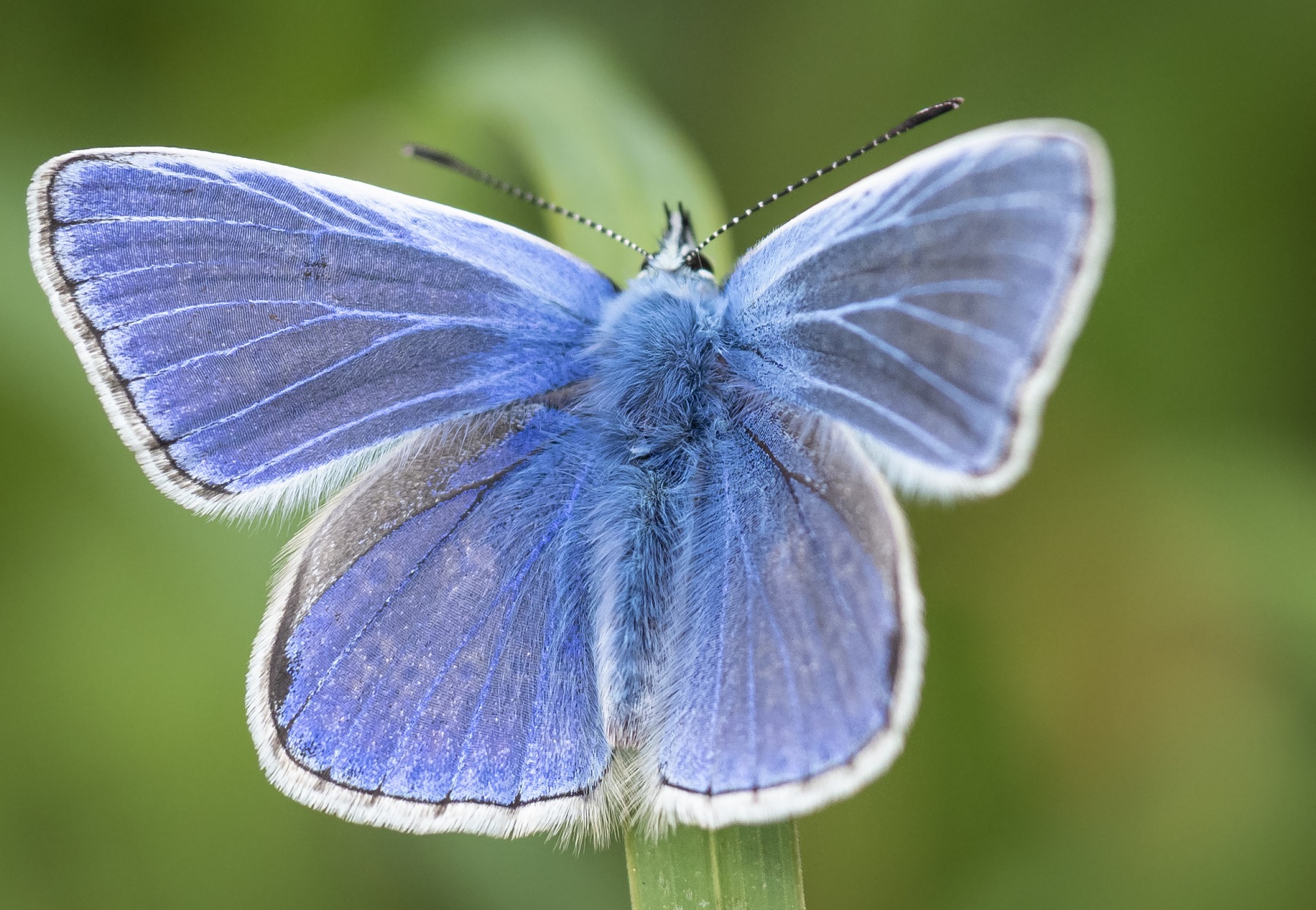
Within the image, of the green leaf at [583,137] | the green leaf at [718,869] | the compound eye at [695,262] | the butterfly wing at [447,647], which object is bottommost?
the green leaf at [718,869]

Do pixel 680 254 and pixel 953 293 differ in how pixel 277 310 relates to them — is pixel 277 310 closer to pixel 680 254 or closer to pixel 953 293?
pixel 680 254

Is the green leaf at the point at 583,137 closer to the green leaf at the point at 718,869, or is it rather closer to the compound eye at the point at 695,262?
the compound eye at the point at 695,262

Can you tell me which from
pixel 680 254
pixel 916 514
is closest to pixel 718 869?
pixel 680 254

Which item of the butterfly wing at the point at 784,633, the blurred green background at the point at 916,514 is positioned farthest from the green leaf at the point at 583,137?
the butterfly wing at the point at 784,633

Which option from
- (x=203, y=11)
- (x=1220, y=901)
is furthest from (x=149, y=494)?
(x=1220, y=901)

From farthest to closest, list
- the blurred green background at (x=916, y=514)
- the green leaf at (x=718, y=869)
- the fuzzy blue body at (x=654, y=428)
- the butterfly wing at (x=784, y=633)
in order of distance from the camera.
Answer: the blurred green background at (x=916, y=514) → the fuzzy blue body at (x=654, y=428) → the green leaf at (x=718, y=869) → the butterfly wing at (x=784, y=633)

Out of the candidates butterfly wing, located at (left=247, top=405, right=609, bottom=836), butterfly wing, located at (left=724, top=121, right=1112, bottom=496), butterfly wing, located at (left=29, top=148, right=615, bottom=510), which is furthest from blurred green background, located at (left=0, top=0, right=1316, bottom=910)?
butterfly wing, located at (left=724, top=121, right=1112, bottom=496)

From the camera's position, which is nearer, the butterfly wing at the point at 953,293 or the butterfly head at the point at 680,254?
the butterfly wing at the point at 953,293
